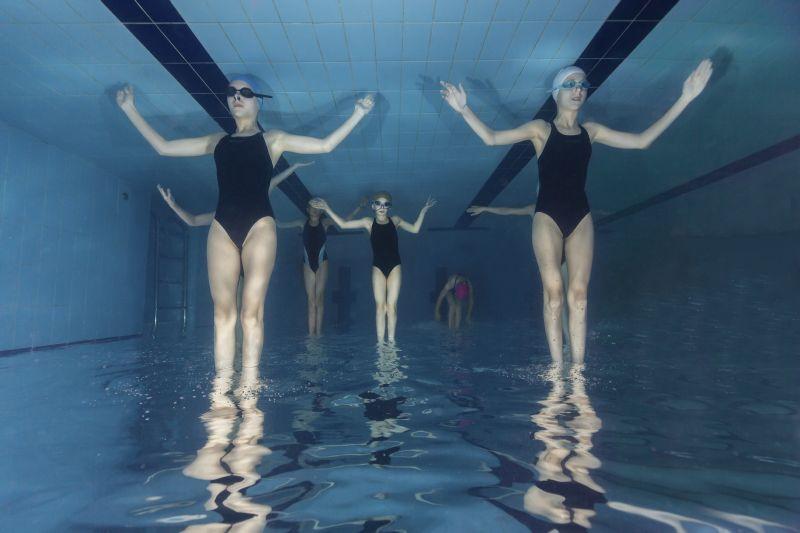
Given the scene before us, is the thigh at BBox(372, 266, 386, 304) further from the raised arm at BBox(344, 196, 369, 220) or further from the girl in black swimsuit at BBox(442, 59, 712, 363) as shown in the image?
the girl in black swimsuit at BBox(442, 59, 712, 363)

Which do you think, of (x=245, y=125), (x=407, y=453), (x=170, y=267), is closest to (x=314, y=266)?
(x=245, y=125)

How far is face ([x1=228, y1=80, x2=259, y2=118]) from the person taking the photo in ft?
10.7

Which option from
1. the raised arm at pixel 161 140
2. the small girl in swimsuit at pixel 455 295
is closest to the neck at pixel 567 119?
the raised arm at pixel 161 140

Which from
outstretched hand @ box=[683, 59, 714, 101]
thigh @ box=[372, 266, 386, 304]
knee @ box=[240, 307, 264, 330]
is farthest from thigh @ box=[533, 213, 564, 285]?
thigh @ box=[372, 266, 386, 304]

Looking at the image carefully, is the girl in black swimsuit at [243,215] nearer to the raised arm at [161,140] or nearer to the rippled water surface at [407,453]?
the raised arm at [161,140]

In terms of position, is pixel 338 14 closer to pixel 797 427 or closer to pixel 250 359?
pixel 250 359

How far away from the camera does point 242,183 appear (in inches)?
124

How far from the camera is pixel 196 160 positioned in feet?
27.8

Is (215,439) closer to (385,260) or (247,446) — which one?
(247,446)

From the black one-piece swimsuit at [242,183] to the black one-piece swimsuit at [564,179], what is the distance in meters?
2.11

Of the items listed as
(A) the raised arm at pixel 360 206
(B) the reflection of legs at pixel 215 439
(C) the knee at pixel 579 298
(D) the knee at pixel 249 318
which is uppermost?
(A) the raised arm at pixel 360 206

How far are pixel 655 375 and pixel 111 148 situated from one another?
343 inches

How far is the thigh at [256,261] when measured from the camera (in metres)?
2.97

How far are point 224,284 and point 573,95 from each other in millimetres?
2958
